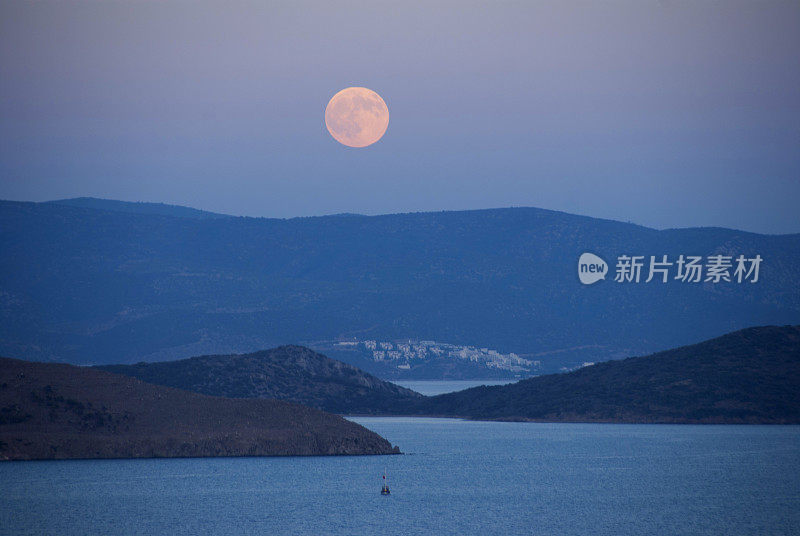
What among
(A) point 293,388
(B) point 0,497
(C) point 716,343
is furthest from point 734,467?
(A) point 293,388

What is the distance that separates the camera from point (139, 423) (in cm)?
8706

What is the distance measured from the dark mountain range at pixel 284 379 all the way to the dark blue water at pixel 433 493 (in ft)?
159

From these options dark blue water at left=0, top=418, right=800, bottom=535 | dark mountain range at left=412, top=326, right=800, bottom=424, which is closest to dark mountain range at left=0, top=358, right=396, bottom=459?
dark blue water at left=0, top=418, right=800, bottom=535

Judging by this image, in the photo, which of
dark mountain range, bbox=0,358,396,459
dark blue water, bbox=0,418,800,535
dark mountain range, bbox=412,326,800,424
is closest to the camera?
dark blue water, bbox=0,418,800,535

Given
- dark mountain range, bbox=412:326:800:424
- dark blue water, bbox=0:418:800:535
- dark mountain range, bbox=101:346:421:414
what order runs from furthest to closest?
dark mountain range, bbox=101:346:421:414
dark mountain range, bbox=412:326:800:424
dark blue water, bbox=0:418:800:535

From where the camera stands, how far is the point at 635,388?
14150cm

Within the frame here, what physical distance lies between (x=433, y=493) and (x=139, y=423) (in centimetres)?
2814

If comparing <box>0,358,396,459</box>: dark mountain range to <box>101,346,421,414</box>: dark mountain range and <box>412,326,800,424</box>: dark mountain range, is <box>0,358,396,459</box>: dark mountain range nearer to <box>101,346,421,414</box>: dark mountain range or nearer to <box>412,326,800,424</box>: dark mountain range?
<box>101,346,421,414</box>: dark mountain range

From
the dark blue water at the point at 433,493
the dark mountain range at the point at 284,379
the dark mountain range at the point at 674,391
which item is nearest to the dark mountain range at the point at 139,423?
the dark blue water at the point at 433,493

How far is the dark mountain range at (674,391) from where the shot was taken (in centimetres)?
13325

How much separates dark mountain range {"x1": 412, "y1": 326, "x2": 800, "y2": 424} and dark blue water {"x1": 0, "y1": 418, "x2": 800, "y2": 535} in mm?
26124

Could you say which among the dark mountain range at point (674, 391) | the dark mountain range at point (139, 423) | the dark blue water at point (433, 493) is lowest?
the dark blue water at point (433, 493)

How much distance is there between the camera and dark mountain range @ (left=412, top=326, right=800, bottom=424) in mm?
133250

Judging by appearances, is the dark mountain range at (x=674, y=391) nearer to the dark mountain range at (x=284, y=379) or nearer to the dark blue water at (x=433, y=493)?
the dark mountain range at (x=284, y=379)
